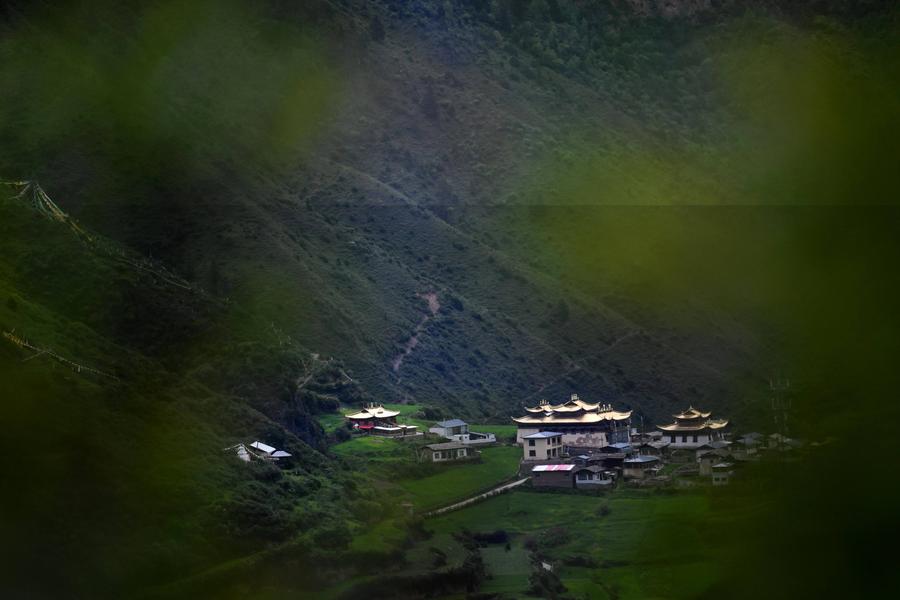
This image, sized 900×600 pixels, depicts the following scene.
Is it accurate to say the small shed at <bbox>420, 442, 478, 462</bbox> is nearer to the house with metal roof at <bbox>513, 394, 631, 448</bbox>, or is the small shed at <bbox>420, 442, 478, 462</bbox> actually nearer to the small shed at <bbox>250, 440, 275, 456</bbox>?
the house with metal roof at <bbox>513, 394, 631, 448</bbox>

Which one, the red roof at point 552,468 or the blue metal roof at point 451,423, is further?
the blue metal roof at point 451,423

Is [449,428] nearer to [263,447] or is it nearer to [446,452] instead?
[446,452]

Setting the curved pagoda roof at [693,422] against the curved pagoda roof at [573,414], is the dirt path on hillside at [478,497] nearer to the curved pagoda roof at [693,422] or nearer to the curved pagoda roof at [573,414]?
the curved pagoda roof at [693,422]

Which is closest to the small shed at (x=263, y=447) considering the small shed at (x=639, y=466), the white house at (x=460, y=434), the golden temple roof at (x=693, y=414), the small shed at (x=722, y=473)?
the white house at (x=460, y=434)

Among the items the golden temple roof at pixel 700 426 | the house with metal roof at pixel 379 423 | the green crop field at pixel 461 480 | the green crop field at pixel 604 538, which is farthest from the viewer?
the house with metal roof at pixel 379 423

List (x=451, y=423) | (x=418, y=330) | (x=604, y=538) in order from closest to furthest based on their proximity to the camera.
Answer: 1. (x=604, y=538)
2. (x=451, y=423)
3. (x=418, y=330)

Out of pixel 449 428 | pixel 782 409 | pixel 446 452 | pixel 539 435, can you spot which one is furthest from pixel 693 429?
pixel 782 409
